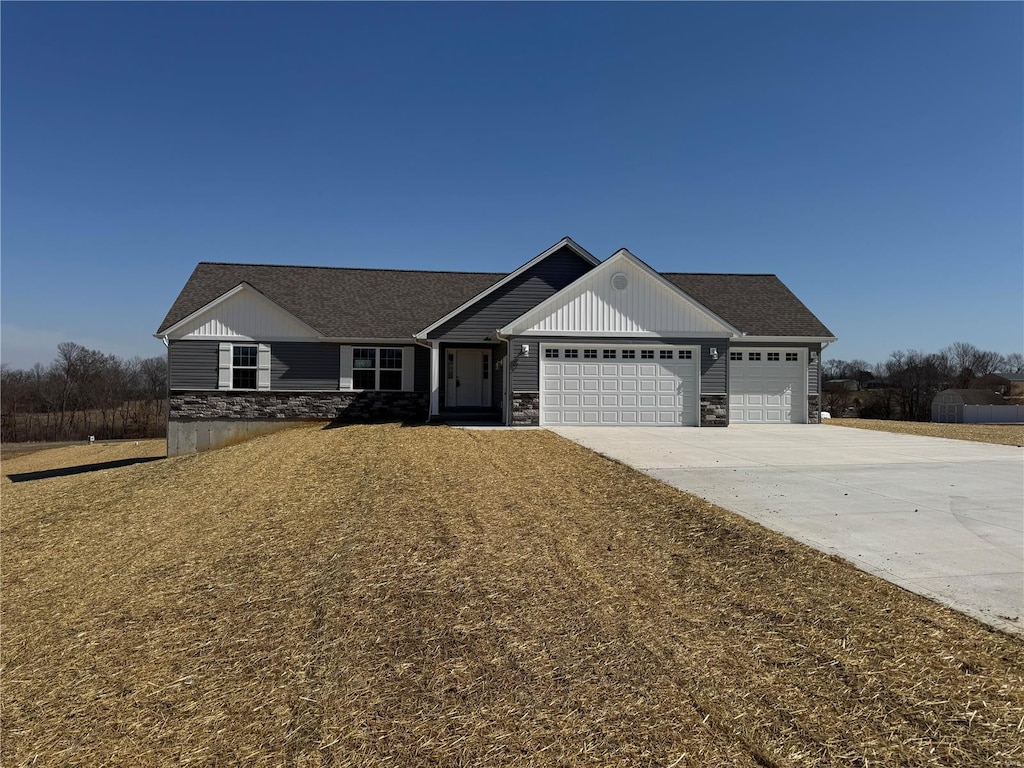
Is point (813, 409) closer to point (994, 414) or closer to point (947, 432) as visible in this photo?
point (947, 432)

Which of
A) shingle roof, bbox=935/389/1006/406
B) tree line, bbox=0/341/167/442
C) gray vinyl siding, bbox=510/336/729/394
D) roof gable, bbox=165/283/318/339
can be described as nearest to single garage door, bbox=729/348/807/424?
gray vinyl siding, bbox=510/336/729/394

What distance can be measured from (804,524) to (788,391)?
1411cm

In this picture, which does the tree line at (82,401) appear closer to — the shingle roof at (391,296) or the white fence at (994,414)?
the shingle roof at (391,296)

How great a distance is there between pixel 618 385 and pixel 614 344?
1.25 meters

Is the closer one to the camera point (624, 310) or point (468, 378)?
point (624, 310)

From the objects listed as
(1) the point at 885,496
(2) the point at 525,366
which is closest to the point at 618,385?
(2) the point at 525,366

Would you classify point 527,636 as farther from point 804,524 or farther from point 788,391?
point 788,391

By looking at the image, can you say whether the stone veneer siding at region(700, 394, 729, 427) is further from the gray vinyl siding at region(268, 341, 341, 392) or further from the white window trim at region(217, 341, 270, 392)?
the white window trim at region(217, 341, 270, 392)

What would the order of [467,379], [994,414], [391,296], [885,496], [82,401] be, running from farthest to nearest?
[82,401]
[994,414]
[391,296]
[467,379]
[885,496]

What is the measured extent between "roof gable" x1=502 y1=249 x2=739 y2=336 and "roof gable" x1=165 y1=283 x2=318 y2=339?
7.95 meters

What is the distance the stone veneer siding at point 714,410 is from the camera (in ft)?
56.6

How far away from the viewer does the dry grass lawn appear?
112 inches

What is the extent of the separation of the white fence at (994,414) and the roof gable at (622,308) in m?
20.8

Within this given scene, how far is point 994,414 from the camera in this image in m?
28.4
